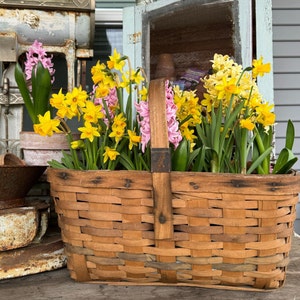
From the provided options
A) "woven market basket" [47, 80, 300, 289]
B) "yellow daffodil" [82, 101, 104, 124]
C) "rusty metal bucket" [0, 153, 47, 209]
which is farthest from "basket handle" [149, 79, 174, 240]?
"rusty metal bucket" [0, 153, 47, 209]

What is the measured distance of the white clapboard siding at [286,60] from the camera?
2.44 m

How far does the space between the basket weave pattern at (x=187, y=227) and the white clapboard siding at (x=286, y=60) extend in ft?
5.64

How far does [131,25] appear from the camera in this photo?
1.47m

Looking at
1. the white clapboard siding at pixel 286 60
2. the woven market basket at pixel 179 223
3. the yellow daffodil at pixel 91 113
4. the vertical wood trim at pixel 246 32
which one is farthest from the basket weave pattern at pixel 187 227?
the white clapboard siding at pixel 286 60

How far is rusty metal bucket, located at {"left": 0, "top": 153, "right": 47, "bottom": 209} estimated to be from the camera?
977 mm

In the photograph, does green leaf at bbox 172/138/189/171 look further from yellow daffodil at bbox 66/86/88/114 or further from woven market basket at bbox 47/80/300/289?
yellow daffodil at bbox 66/86/88/114

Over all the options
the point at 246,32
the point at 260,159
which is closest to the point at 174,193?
the point at 260,159

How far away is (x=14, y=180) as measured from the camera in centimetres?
101

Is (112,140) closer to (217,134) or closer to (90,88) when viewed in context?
(217,134)

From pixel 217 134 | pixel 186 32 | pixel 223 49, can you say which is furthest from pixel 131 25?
pixel 217 134

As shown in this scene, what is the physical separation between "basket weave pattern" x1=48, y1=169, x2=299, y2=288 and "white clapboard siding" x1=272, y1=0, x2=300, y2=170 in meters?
1.72

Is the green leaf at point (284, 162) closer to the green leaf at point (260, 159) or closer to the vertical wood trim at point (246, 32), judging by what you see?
the green leaf at point (260, 159)

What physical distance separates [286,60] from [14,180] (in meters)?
1.96

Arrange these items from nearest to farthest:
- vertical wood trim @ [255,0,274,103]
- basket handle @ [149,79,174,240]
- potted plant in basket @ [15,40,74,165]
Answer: basket handle @ [149,79,174,240]
potted plant in basket @ [15,40,74,165]
vertical wood trim @ [255,0,274,103]
